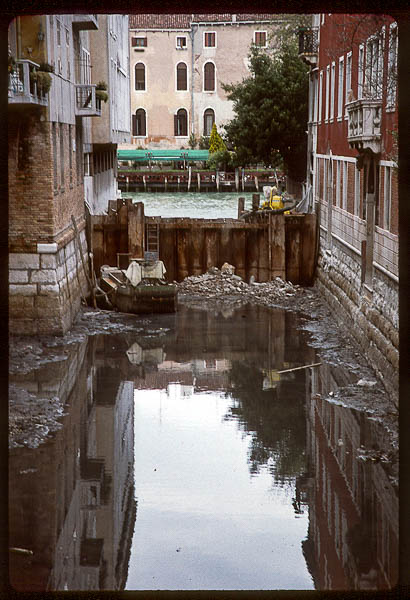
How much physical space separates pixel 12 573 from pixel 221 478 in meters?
3.90

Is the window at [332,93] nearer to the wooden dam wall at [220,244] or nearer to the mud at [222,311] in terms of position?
the wooden dam wall at [220,244]

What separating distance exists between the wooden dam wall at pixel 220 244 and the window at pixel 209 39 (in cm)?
5345

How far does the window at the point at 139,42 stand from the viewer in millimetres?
80000

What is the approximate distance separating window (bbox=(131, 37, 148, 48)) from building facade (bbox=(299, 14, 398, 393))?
49254 mm

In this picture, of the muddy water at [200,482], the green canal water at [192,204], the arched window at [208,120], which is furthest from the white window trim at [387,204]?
the arched window at [208,120]

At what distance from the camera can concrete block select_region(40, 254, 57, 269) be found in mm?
20556

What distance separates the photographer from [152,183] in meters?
76.3

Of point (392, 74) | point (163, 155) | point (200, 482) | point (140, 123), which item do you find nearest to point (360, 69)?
point (392, 74)

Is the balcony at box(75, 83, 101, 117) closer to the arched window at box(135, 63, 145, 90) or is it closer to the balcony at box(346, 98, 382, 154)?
the balcony at box(346, 98, 382, 154)

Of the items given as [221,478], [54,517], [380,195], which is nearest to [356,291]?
[380,195]

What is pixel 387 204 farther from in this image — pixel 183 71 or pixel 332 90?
pixel 183 71

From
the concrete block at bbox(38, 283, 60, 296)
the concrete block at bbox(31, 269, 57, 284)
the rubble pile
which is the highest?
the concrete block at bbox(31, 269, 57, 284)

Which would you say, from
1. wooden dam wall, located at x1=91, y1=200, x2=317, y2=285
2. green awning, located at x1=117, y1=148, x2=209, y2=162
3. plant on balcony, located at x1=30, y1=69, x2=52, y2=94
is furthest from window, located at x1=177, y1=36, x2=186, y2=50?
plant on balcony, located at x1=30, y1=69, x2=52, y2=94

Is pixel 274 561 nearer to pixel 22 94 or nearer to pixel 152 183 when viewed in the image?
pixel 22 94
